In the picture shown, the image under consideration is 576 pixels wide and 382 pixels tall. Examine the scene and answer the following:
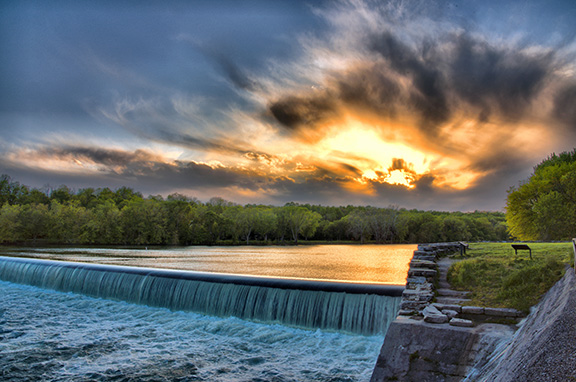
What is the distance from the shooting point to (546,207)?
95.7 feet

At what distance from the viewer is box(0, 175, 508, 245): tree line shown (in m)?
68.4

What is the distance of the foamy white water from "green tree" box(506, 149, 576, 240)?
2698cm

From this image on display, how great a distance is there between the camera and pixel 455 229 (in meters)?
92.4

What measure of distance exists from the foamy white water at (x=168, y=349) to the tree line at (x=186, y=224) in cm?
6055

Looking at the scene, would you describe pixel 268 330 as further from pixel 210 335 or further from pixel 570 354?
pixel 570 354

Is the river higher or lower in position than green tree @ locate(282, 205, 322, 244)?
lower

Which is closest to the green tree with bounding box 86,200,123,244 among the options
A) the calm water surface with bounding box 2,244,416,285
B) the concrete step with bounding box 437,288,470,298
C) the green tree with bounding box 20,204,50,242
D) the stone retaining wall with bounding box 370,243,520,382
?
the green tree with bounding box 20,204,50,242

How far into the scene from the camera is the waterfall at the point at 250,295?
11438mm

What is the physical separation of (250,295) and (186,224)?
69.1 metres

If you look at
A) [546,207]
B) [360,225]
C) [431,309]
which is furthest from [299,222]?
[431,309]

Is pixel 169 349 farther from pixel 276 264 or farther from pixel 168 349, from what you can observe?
pixel 276 264

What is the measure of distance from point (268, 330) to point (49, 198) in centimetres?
12757

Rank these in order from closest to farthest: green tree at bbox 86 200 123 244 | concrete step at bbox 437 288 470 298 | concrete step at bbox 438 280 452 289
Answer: concrete step at bbox 437 288 470 298, concrete step at bbox 438 280 452 289, green tree at bbox 86 200 123 244

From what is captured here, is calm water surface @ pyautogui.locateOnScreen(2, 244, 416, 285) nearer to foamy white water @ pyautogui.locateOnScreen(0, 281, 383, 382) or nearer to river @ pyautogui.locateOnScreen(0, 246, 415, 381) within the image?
river @ pyautogui.locateOnScreen(0, 246, 415, 381)
